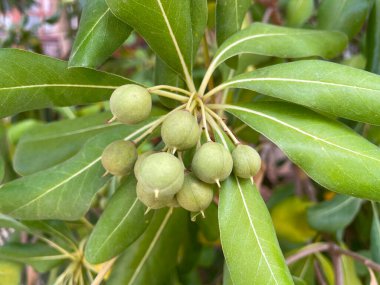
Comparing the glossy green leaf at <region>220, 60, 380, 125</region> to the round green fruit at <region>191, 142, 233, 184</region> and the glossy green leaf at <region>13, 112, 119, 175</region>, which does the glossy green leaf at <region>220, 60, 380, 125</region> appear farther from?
the glossy green leaf at <region>13, 112, 119, 175</region>

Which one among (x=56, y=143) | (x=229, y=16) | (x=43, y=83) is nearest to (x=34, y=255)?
(x=56, y=143)

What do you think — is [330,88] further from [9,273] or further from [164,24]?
[9,273]

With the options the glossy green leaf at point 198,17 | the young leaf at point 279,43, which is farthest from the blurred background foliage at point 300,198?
the glossy green leaf at point 198,17

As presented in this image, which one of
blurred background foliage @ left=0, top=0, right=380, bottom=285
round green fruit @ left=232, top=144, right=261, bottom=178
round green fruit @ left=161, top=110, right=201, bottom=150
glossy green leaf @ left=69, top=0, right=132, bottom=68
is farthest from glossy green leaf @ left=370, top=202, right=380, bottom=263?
glossy green leaf @ left=69, top=0, right=132, bottom=68

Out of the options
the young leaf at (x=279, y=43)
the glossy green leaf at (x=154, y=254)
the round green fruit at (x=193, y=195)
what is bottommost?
the glossy green leaf at (x=154, y=254)

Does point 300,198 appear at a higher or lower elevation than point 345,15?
lower

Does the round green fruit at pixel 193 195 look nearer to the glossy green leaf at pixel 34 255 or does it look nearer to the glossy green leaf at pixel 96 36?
the glossy green leaf at pixel 96 36
